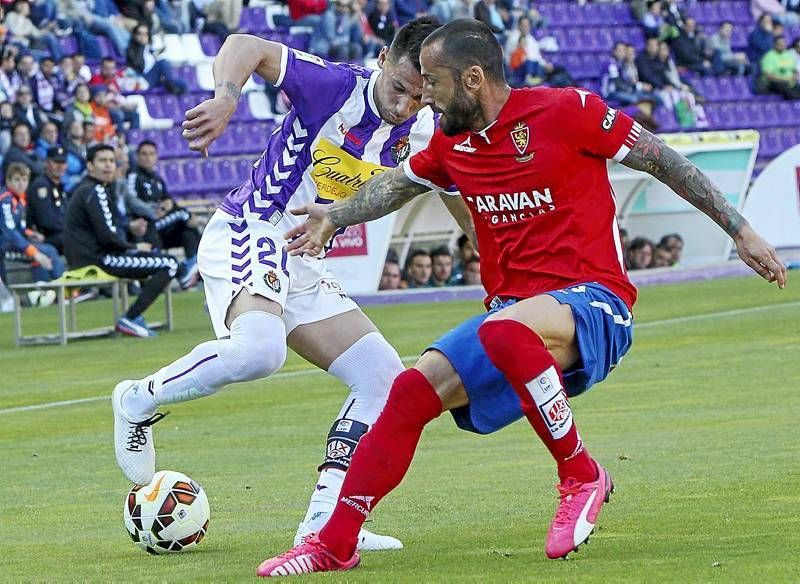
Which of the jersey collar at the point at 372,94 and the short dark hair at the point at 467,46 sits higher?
the short dark hair at the point at 467,46

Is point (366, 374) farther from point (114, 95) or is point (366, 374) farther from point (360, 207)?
point (114, 95)

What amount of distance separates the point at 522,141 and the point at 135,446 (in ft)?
6.78

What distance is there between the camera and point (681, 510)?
6613 millimetres

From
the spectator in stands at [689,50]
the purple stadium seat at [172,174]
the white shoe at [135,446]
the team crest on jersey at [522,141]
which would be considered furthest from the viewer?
the spectator in stands at [689,50]

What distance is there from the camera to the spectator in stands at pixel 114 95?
24.5m

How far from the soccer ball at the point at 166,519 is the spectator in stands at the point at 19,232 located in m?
14.3

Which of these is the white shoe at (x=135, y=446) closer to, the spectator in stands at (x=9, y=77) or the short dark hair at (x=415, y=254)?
the short dark hair at (x=415, y=254)

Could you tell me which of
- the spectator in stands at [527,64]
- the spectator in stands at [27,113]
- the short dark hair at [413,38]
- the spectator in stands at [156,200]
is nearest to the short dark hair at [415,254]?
the spectator in stands at [156,200]

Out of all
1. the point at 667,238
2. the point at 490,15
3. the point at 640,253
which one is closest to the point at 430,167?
the point at 640,253

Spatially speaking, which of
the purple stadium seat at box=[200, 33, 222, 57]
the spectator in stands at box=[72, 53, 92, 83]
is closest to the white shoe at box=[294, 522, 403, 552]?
the spectator in stands at box=[72, 53, 92, 83]

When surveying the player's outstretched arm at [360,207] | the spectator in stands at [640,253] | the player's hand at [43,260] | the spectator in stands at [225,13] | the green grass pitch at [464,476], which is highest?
the player's outstretched arm at [360,207]

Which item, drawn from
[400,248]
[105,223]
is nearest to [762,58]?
[400,248]

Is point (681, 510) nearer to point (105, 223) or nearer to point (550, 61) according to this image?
point (105, 223)

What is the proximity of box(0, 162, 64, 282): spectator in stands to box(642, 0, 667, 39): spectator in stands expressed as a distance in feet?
55.8
